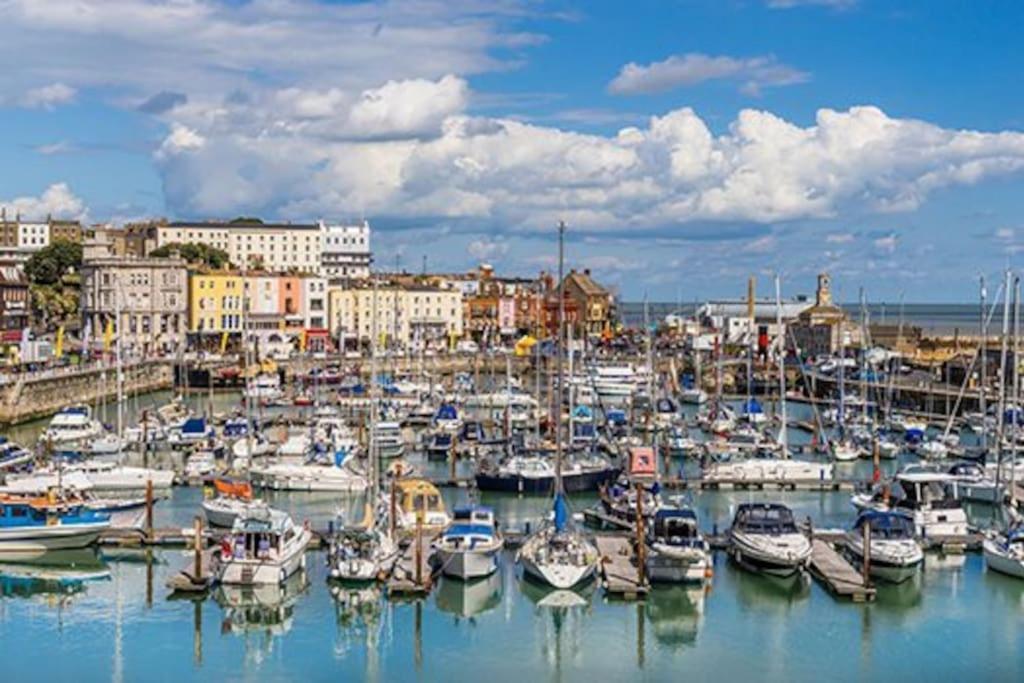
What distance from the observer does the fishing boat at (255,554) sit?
30.9 metres

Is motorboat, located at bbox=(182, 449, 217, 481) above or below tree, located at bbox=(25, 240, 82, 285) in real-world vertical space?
below

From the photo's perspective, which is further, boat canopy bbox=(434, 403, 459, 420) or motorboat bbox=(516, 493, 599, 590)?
boat canopy bbox=(434, 403, 459, 420)

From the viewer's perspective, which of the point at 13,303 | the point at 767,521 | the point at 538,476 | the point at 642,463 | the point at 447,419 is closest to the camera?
the point at 767,521

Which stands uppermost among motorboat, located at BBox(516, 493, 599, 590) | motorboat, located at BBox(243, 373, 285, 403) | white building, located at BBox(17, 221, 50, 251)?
white building, located at BBox(17, 221, 50, 251)

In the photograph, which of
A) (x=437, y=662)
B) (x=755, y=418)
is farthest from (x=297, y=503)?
(x=755, y=418)

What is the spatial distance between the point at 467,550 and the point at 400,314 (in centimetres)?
8318

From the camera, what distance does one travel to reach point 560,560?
101 ft

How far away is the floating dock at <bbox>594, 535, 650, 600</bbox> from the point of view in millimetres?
30500

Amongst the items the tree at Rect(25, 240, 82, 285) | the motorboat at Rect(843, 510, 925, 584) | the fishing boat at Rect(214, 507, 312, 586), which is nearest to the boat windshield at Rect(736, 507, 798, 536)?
the motorboat at Rect(843, 510, 925, 584)

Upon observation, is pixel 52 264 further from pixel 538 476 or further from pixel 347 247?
pixel 538 476

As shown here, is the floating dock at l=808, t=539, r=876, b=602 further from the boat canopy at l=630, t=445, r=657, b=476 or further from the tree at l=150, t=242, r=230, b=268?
the tree at l=150, t=242, r=230, b=268

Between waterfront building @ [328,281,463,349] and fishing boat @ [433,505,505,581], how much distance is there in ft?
232

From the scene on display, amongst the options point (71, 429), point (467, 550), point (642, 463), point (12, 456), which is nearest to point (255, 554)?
point (467, 550)

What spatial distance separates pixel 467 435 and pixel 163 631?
1093 inches
